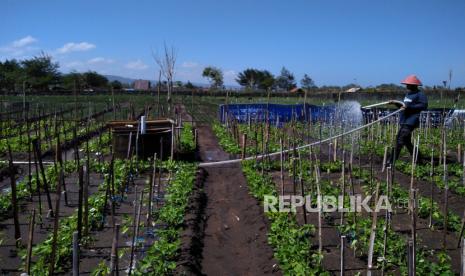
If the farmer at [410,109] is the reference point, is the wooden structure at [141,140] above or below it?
below

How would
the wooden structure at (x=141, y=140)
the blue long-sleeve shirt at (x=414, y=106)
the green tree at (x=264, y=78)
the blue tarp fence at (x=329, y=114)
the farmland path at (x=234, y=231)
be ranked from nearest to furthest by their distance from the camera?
1. the farmland path at (x=234, y=231)
2. the blue long-sleeve shirt at (x=414, y=106)
3. the wooden structure at (x=141, y=140)
4. the blue tarp fence at (x=329, y=114)
5. the green tree at (x=264, y=78)

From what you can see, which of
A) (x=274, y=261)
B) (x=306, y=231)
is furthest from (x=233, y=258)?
(x=306, y=231)

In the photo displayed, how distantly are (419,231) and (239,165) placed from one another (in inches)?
165

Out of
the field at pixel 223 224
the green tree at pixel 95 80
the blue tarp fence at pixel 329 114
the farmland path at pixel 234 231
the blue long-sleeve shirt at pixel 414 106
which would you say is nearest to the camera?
the field at pixel 223 224

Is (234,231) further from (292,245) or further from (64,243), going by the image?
(64,243)

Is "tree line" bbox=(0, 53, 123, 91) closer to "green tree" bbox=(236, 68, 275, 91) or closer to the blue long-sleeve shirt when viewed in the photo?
"green tree" bbox=(236, 68, 275, 91)

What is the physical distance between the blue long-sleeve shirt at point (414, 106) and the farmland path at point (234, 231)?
10.3 ft

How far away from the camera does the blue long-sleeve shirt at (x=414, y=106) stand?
7.68m

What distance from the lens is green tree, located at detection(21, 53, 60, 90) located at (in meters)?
50.0

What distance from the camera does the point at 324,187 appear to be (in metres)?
6.18

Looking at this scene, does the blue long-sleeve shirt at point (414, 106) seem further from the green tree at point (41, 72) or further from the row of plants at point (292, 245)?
the green tree at point (41, 72)

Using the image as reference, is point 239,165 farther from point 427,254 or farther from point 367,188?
point 427,254

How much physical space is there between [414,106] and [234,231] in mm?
4445

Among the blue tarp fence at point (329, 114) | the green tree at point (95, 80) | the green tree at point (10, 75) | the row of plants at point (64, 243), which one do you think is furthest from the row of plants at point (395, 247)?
the green tree at point (95, 80)
